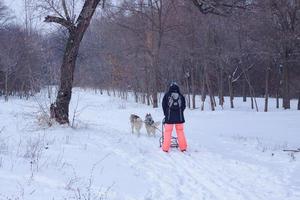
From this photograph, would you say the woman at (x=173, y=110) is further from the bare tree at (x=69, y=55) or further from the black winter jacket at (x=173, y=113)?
the bare tree at (x=69, y=55)

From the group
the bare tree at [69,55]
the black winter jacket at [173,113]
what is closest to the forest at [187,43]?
the bare tree at [69,55]

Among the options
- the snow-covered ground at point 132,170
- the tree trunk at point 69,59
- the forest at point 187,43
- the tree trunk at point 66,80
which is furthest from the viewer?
the forest at point 187,43

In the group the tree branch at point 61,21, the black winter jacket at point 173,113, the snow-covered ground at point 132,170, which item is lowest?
the snow-covered ground at point 132,170

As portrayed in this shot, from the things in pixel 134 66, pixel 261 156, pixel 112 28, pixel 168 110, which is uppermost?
pixel 112 28

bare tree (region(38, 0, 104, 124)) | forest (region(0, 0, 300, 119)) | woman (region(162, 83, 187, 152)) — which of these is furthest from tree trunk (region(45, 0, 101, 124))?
forest (region(0, 0, 300, 119))

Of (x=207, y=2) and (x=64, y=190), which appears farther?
(x=207, y=2)

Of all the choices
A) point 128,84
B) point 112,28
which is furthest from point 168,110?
point 128,84

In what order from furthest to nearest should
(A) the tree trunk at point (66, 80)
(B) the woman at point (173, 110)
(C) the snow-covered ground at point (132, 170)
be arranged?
(A) the tree trunk at point (66, 80)
(B) the woman at point (173, 110)
(C) the snow-covered ground at point (132, 170)

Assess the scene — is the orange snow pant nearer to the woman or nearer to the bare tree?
the woman

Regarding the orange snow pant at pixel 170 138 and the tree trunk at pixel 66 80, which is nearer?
the orange snow pant at pixel 170 138

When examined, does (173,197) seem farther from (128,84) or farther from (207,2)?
(128,84)

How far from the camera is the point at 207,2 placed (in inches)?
535

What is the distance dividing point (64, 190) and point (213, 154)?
20.2 ft

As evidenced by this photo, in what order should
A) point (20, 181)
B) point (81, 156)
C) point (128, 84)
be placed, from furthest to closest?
point (128, 84), point (81, 156), point (20, 181)
